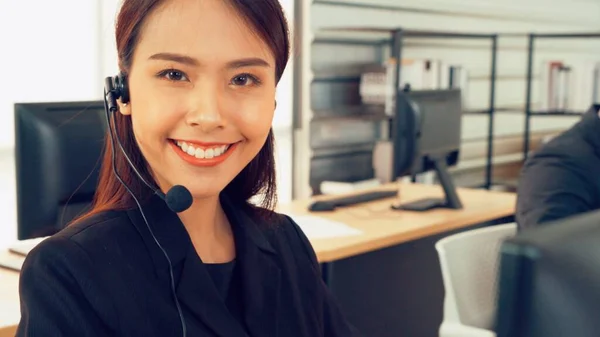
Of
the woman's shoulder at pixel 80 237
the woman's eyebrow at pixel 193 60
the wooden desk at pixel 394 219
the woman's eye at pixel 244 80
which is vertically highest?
the woman's eyebrow at pixel 193 60

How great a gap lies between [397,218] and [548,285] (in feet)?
7.49

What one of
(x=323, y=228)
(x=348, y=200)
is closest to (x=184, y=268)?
(x=323, y=228)

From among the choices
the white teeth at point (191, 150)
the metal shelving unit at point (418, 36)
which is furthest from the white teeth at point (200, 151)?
the metal shelving unit at point (418, 36)

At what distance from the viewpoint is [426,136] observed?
295 centimetres

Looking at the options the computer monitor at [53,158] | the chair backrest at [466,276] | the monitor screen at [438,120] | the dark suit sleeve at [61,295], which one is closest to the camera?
the dark suit sleeve at [61,295]

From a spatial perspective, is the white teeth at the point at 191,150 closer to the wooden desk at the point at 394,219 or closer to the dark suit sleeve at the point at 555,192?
the wooden desk at the point at 394,219

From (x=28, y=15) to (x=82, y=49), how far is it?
0.29 metres

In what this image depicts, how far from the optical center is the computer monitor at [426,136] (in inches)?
113

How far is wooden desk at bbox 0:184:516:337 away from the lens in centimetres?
226

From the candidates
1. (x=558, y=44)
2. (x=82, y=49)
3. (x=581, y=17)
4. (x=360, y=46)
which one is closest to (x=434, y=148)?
(x=360, y=46)

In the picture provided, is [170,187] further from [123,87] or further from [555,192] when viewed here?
[555,192]

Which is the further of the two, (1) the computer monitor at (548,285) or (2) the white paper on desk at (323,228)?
(2) the white paper on desk at (323,228)

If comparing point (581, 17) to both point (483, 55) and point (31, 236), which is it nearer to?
point (483, 55)

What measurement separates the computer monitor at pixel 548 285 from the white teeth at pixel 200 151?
0.67m
